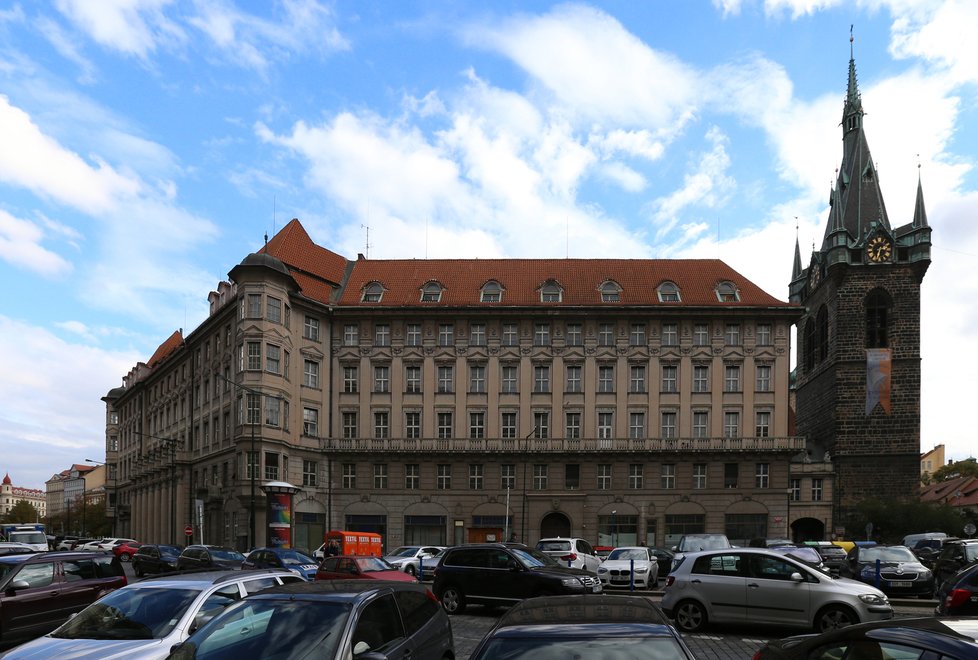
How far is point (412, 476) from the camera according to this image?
58.4 m

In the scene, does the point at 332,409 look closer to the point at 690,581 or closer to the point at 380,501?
the point at 380,501

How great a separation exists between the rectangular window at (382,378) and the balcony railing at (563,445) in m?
3.70

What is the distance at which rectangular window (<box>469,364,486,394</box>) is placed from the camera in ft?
195

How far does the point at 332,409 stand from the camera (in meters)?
59.1

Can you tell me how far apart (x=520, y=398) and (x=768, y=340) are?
708 inches

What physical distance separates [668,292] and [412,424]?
825 inches

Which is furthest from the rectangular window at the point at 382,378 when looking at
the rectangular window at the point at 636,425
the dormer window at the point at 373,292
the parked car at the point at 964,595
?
the parked car at the point at 964,595

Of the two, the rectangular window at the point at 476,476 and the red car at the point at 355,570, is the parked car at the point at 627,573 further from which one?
the rectangular window at the point at 476,476

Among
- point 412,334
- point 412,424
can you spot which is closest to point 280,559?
point 412,424

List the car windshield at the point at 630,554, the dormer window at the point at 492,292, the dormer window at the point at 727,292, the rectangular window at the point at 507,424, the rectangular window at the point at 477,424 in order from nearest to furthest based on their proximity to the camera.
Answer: the car windshield at the point at 630,554
the rectangular window at the point at 507,424
the rectangular window at the point at 477,424
the dormer window at the point at 727,292
the dormer window at the point at 492,292

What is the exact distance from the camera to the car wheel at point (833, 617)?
49.3 ft

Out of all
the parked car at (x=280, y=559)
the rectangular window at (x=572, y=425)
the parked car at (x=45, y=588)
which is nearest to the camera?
the parked car at (x=45, y=588)

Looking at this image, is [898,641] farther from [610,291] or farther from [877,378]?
[877,378]

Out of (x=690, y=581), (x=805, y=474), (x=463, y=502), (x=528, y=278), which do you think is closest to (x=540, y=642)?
(x=690, y=581)
